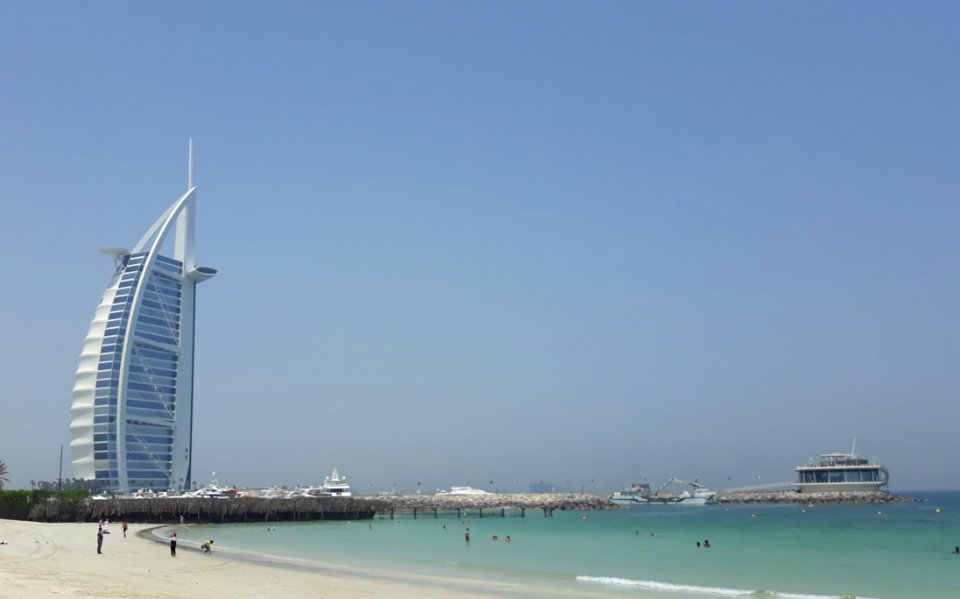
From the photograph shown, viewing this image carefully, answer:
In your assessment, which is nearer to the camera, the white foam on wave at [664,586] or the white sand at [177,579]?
the white sand at [177,579]

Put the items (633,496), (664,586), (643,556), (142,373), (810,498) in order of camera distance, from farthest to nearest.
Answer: (633,496)
(810,498)
(142,373)
(643,556)
(664,586)

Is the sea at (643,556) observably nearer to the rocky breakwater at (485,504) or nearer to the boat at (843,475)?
the rocky breakwater at (485,504)

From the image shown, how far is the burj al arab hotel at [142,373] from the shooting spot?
81438mm

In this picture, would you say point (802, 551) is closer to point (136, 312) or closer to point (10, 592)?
point (10, 592)

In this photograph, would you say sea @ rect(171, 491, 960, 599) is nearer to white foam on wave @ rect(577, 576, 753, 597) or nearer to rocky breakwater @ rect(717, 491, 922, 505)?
white foam on wave @ rect(577, 576, 753, 597)

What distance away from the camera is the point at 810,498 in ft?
422

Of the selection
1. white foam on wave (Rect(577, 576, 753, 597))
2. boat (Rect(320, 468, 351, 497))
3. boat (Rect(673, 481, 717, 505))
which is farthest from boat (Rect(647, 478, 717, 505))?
white foam on wave (Rect(577, 576, 753, 597))

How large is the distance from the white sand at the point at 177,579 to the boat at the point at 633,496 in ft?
350

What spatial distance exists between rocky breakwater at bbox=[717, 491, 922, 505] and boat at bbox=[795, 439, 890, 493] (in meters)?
1.12

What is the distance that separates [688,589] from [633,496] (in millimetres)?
113006

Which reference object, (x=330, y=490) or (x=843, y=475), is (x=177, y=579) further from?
(x=843, y=475)

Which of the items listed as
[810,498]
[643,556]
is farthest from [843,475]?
[643,556]

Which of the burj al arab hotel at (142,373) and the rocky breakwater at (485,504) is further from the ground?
the burj al arab hotel at (142,373)

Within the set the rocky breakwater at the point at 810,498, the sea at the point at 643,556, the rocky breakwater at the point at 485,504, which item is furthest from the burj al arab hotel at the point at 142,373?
the rocky breakwater at the point at 810,498
